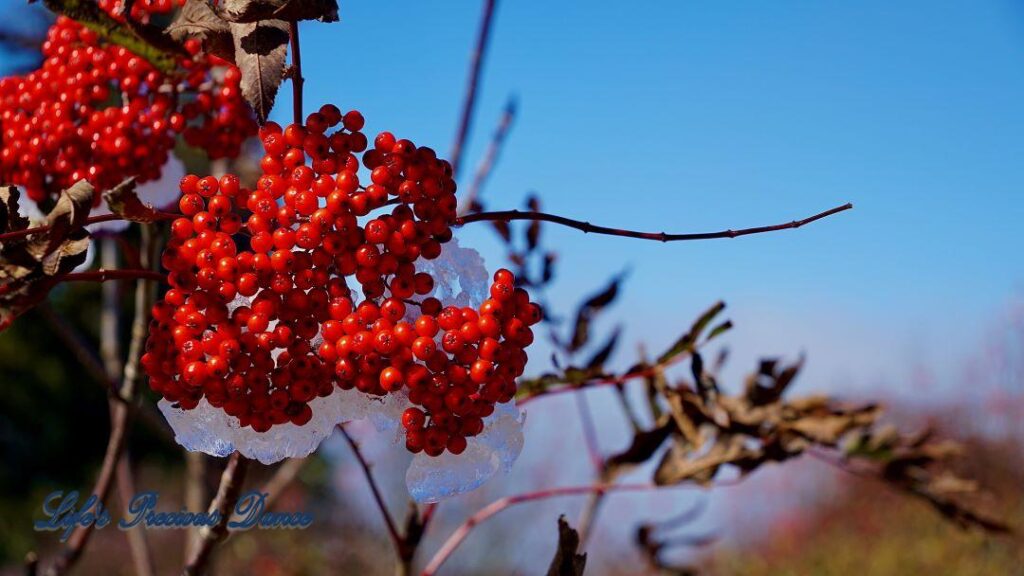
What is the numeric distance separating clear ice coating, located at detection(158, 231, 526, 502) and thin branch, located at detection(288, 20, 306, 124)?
0.47 feet

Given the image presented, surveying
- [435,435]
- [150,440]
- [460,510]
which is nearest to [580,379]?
[435,435]

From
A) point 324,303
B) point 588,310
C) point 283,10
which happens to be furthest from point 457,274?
point 588,310

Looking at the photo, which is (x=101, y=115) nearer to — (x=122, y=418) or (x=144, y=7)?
(x=144, y=7)

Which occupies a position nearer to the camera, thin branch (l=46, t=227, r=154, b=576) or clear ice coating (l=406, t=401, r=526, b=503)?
clear ice coating (l=406, t=401, r=526, b=503)

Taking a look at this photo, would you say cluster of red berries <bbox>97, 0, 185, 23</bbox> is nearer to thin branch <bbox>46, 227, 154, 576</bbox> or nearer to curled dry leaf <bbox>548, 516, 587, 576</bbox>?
thin branch <bbox>46, 227, 154, 576</bbox>

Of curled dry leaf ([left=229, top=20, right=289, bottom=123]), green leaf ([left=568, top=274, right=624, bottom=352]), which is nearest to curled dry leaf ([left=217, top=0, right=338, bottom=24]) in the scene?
curled dry leaf ([left=229, top=20, right=289, bottom=123])

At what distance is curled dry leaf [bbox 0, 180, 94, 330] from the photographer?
54 cm

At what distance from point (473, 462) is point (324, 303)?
17 cm

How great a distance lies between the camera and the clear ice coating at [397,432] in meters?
0.61

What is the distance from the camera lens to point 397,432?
2.02 feet

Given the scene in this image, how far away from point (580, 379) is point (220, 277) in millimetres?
464

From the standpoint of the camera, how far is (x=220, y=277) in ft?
1.80

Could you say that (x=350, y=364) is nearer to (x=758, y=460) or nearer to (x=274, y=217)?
(x=274, y=217)

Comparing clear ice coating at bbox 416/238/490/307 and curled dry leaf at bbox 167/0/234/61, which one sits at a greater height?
curled dry leaf at bbox 167/0/234/61
